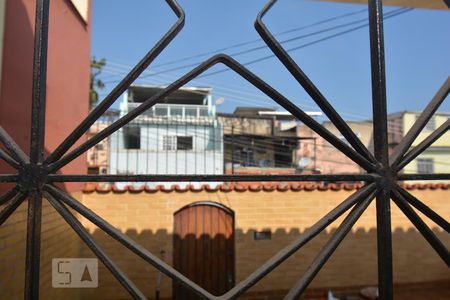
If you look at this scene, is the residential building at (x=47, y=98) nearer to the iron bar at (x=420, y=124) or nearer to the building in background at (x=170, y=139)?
the iron bar at (x=420, y=124)

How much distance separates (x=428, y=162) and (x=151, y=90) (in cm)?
1663

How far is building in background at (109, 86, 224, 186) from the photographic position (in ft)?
53.8

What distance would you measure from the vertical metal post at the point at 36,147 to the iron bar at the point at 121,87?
7 centimetres

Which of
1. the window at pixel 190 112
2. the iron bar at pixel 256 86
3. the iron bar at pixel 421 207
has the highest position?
the window at pixel 190 112

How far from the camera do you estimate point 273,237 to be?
5762 millimetres

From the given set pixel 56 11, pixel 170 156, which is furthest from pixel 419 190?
pixel 170 156

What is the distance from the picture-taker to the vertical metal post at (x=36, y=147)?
116cm

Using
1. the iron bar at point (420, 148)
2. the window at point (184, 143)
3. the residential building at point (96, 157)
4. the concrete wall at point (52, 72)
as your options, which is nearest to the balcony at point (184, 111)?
the window at point (184, 143)

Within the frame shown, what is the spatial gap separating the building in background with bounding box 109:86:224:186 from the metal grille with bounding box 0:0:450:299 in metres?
13.8

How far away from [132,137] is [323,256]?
18.6 meters

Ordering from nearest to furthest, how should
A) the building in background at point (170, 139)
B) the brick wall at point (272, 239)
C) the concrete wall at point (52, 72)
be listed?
the concrete wall at point (52, 72) → the brick wall at point (272, 239) → the building in background at point (170, 139)

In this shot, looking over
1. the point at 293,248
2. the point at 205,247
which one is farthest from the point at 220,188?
the point at 293,248

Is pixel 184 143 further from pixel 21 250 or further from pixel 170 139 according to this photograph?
pixel 21 250

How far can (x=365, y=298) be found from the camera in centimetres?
563
